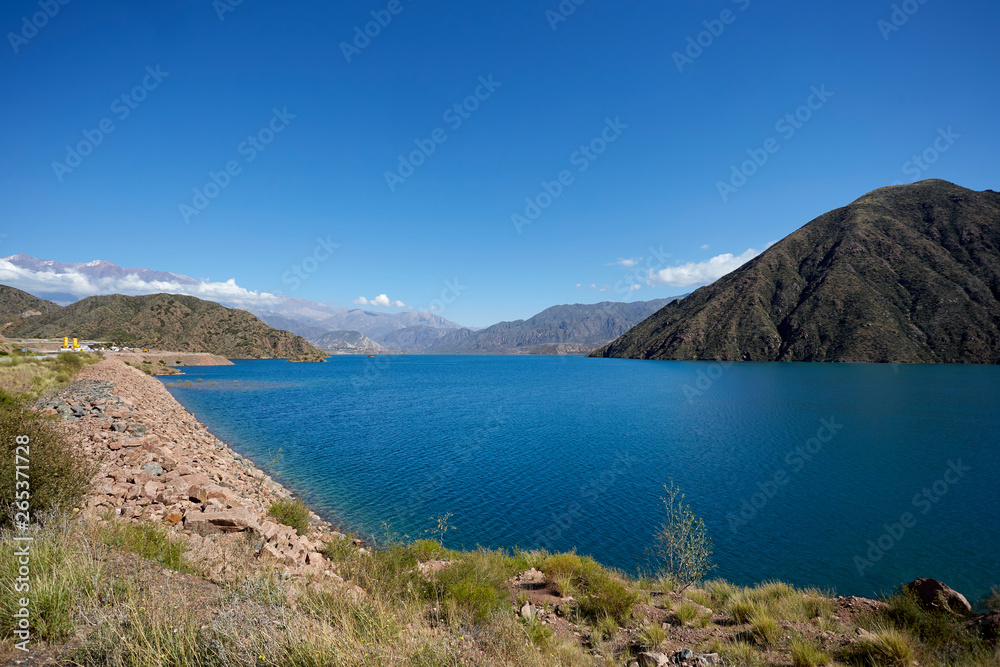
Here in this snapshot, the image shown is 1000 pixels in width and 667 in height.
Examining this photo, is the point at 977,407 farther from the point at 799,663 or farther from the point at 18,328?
the point at 18,328

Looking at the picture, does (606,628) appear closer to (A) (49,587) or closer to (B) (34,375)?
(A) (49,587)

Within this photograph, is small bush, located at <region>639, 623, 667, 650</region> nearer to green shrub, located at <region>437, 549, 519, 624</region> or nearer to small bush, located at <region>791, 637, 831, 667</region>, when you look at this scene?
small bush, located at <region>791, 637, 831, 667</region>

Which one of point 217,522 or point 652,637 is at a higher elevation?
point 217,522

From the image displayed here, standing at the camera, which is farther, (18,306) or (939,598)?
(18,306)

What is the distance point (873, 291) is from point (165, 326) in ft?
783

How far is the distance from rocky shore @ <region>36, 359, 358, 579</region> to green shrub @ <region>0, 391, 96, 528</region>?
0.57 m

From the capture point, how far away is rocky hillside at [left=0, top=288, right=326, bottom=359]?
138250mm

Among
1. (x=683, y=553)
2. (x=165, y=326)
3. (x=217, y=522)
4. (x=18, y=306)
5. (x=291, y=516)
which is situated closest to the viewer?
(x=217, y=522)

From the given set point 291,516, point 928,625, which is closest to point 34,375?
point 291,516

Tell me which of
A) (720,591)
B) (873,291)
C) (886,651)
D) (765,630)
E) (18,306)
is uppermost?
(873,291)

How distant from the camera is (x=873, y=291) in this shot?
11975 cm

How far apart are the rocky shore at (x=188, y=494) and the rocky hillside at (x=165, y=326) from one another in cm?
15253

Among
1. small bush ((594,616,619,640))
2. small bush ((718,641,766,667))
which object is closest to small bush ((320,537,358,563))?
small bush ((594,616,619,640))

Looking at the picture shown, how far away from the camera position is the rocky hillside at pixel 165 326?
5443 inches
